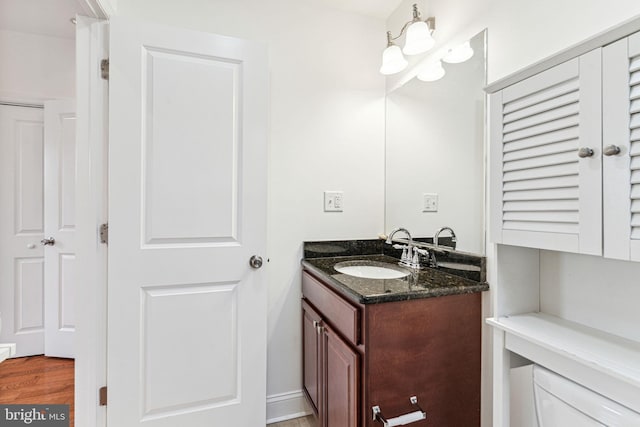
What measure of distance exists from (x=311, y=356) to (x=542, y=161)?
1.39 metres

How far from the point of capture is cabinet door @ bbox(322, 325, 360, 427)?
A: 1125mm

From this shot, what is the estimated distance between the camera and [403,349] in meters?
1.13

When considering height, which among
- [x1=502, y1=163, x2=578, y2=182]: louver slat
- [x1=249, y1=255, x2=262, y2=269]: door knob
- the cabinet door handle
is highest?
[x1=502, y1=163, x2=578, y2=182]: louver slat

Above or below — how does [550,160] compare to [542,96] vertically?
below

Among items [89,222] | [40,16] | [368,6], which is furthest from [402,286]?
[40,16]

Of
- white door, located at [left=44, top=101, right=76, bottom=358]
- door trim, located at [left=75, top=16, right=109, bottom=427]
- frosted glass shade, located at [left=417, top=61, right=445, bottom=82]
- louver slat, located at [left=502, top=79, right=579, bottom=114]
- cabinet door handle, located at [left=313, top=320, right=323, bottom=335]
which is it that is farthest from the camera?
white door, located at [left=44, top=101, right=76, bottom=358]

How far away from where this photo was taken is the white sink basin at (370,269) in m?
1.64

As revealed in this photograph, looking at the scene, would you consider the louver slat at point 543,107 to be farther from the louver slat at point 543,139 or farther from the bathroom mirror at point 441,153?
the bathroom mirror at point 441,153

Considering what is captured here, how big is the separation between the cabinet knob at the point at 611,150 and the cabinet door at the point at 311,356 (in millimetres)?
1229

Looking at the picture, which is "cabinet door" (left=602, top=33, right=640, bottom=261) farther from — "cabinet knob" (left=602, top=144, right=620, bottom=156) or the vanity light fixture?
the vanity light fixture

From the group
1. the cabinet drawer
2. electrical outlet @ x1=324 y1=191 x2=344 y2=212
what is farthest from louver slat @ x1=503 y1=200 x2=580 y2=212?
electrical outlet @ x1=324 y1=191 x2=344 y2=212

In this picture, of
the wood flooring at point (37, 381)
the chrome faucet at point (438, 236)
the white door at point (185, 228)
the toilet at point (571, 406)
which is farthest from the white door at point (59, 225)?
the toilet at point (571, 406)

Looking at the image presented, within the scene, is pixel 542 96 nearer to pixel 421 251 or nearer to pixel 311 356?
pixel 421 251

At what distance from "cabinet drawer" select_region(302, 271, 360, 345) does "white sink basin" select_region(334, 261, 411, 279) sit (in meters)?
0.17
